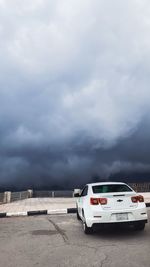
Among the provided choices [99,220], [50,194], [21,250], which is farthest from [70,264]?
[50,194]

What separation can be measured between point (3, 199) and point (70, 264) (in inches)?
974

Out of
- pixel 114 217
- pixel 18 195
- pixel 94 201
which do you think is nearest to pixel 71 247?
pixel 114 217

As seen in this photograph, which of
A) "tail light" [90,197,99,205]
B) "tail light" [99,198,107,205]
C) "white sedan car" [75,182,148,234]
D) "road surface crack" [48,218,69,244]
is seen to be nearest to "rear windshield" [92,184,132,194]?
"white sedan car" [75,182,148,234]

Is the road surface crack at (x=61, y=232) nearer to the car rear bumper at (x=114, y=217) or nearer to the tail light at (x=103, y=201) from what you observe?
the car rear bumper at (x=114, y=217)

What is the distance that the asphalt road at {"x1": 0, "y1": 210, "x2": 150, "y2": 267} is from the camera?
657 cm

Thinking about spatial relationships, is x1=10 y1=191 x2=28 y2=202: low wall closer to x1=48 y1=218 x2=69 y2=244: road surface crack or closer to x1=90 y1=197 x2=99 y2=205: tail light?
x1=48 y1=218 x2=69 y2=244: road surface crack

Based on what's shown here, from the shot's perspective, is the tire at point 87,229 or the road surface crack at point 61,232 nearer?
the road surface crack at point 61,232

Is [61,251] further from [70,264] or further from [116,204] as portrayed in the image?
[116,204]

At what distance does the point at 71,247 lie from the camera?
8031 millimetres

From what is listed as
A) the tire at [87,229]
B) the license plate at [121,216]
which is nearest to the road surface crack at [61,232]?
the tire at [87,229]

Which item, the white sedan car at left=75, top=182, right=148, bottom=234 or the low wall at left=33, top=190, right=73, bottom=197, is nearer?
the white sedan car at left=75, top=182, right=148, bottom=234

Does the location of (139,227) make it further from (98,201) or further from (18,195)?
(18,195)

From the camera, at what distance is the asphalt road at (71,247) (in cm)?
657

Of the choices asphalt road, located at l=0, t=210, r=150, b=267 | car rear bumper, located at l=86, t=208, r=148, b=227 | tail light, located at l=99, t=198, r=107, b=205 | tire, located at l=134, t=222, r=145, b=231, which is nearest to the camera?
asphalt road, located at l=0, t=210, r=150, b=267
